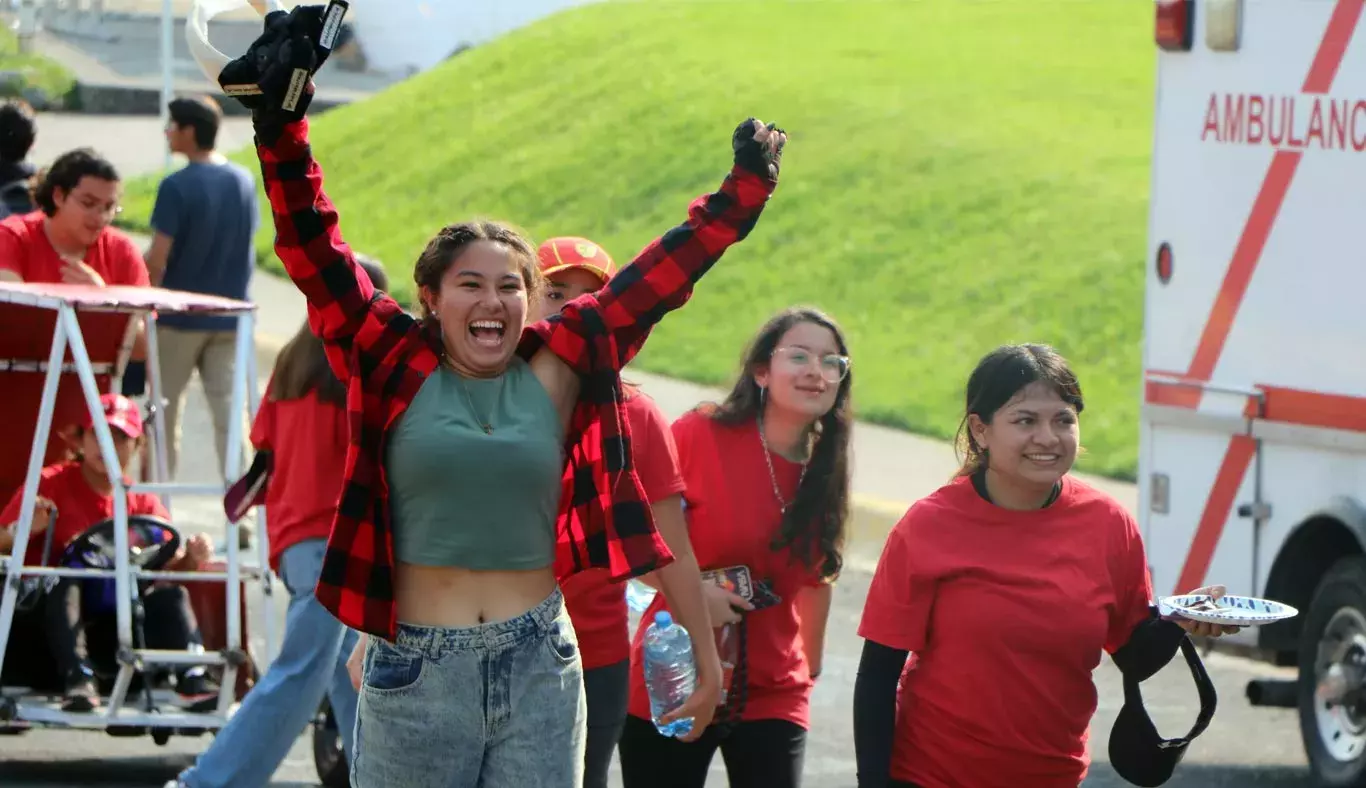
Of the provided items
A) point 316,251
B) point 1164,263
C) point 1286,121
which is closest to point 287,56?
point 316,251

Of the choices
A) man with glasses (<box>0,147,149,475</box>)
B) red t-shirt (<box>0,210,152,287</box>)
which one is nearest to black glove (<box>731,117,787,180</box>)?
man with glasses (<box>0,147,149,475</box>)

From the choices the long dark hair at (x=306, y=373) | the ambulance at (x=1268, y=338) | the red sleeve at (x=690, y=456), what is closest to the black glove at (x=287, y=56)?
the red sleeve at (x=690, y=456)

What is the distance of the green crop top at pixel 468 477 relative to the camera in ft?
12.3

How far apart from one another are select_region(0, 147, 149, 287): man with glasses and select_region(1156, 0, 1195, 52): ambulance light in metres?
3.81

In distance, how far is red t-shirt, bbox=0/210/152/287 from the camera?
26.6 feet

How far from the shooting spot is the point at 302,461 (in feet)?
19.9

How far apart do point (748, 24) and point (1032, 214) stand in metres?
7.24

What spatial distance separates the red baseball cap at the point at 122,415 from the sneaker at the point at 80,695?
31.1 inches

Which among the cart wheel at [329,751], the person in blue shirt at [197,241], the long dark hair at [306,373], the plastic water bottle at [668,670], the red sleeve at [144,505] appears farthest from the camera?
the person in blue shirt at [197,241]

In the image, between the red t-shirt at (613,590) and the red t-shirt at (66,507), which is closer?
the red t-shirt at (613,590)

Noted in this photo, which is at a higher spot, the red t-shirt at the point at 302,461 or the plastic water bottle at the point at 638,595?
the red t-shirt at the point at 302,461

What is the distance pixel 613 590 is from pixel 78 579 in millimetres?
2646

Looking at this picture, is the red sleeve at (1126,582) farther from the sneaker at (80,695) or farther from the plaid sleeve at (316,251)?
the sneaker at (80,695)

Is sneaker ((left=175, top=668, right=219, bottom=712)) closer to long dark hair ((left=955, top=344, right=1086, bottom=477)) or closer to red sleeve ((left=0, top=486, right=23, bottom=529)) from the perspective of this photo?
red sleeve ((left=0, top=486, right=23, bottom=529))
